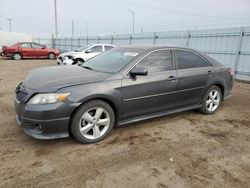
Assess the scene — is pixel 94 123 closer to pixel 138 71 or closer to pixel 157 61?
pixel 138 71

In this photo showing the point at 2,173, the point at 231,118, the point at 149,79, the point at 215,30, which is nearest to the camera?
the point at 2,173

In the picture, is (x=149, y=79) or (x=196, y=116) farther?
(x=196, y=116)

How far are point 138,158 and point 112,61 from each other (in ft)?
6.15

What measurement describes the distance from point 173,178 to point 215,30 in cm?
942

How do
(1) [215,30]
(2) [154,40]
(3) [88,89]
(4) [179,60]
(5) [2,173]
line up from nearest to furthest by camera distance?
(5) [2,173]
(3) [88,89]
(4) [179,60]
(1) [215,30]
(2) [154,40]

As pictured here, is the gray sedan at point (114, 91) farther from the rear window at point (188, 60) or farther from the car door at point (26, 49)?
the car door at point (26, 49)

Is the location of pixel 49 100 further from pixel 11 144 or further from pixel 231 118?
pixel 231 118

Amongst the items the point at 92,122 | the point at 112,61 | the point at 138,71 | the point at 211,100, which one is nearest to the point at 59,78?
the point at 92,122

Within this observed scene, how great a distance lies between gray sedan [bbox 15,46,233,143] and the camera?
306cm

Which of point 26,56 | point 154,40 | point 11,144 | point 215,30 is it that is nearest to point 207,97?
point 11,144

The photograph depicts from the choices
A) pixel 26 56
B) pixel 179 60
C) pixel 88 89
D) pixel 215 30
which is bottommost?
pixel 26 56

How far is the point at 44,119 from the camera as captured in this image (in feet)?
9.78

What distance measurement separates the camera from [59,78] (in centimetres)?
340

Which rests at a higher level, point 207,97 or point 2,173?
point 207,97
